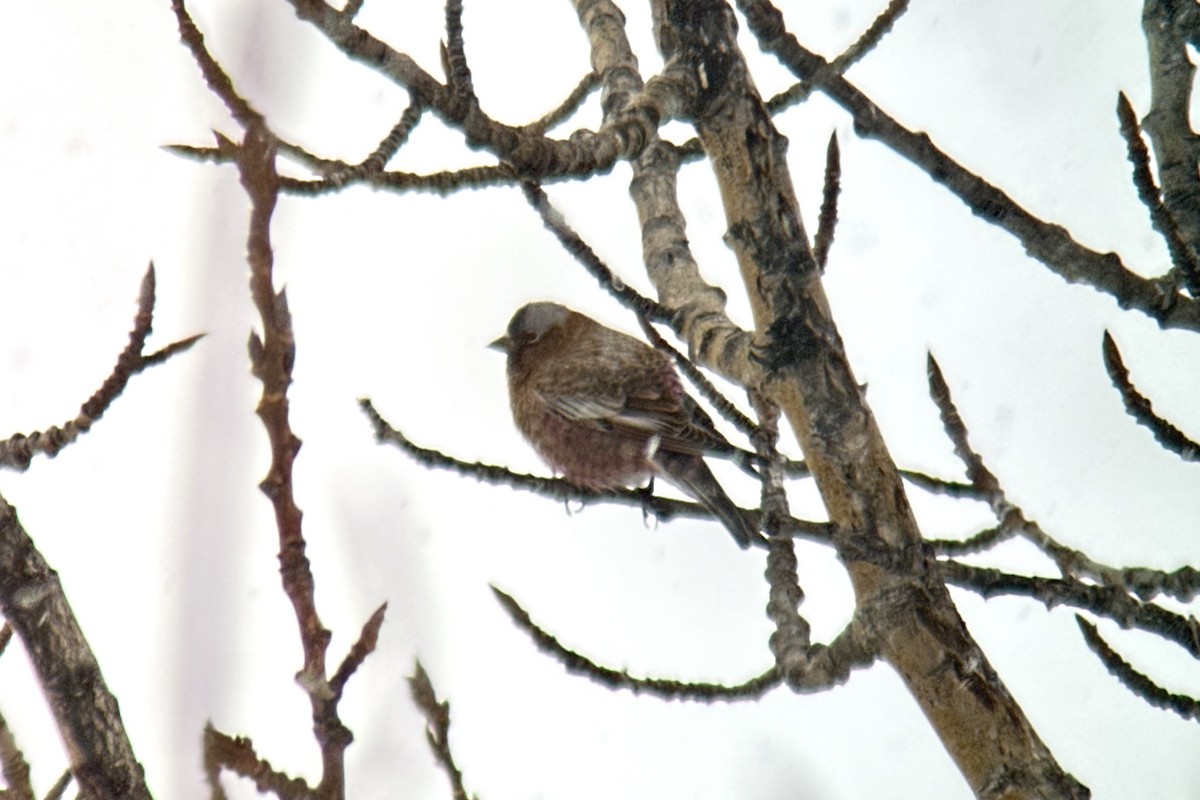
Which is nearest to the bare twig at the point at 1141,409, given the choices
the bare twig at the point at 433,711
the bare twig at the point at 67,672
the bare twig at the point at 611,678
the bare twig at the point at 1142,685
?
the bare twig at the point at 1142,685

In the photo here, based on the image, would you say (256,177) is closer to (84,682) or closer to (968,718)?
(84,682)

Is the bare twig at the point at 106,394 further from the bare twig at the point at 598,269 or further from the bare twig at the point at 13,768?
the bare twig at the point at 598,269

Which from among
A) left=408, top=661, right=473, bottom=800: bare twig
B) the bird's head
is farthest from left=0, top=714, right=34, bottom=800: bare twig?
the bird's head

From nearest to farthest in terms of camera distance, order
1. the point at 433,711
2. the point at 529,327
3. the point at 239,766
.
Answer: the point at 239,766 < the point at 433,711 < the point at 529,327

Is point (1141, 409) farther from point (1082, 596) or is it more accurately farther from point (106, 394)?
point (106, 394)

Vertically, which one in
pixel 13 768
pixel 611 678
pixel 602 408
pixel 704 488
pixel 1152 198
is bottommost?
pixel 13 768

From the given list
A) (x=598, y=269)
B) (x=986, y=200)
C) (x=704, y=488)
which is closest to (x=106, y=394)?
(x=598, y=269)

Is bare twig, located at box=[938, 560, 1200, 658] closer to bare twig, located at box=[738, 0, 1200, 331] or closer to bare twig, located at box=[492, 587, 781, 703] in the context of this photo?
bare twig, located at box=[492, 587, 781, 703]

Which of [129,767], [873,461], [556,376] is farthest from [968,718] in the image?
[556,376]
